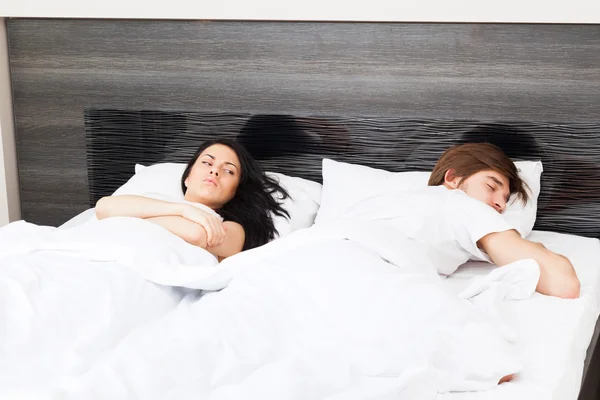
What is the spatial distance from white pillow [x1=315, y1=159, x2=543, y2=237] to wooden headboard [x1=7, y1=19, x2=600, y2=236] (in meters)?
0.11

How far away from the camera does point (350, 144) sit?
9.82ft

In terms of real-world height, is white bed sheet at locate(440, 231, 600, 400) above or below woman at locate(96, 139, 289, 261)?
below

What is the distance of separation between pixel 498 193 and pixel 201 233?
0.94 meters

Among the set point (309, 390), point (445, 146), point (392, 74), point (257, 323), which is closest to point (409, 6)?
point (392, 74)

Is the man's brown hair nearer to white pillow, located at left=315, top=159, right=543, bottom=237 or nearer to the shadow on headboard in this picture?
white pillow, located at left=315, top=159, right=543, bottom=237

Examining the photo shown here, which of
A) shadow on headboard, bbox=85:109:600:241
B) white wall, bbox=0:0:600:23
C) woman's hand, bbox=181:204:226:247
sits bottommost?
woman's hand, bbox=181:204:226:247

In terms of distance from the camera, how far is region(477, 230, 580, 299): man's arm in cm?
215

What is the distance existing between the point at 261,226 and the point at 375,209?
42 cm

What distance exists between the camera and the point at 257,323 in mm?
1725

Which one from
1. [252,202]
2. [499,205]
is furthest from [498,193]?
[252,202]

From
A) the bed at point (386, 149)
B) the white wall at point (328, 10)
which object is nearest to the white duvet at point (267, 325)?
the bed at point (386, 149)

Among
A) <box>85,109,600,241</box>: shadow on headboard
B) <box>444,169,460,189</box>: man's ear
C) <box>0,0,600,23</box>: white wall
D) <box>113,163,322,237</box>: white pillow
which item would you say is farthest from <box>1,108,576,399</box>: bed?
<box>0,0,600,23</box>: white wall

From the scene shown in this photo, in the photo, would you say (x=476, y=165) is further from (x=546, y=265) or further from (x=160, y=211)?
(x=160, y=211)

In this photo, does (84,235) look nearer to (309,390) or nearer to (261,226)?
(261,226)
